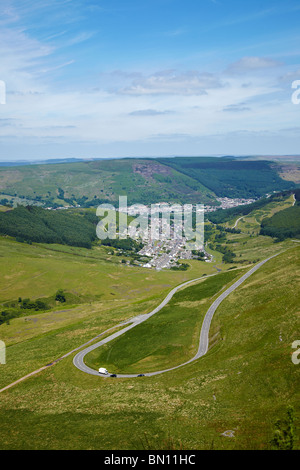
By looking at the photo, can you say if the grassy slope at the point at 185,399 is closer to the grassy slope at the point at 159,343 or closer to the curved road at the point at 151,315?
the curved road at the point at 151,315

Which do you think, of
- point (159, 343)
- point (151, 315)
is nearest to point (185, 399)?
point (159, 343)

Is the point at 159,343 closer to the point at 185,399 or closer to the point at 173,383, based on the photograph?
the point at 173,383

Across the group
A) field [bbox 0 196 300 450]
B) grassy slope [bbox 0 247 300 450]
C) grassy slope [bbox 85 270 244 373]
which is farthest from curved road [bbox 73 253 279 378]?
grassy slope [bbox 0 247 300 450]

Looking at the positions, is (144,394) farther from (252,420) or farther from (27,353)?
(27,353)

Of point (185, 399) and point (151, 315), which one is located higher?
point (185, 399)

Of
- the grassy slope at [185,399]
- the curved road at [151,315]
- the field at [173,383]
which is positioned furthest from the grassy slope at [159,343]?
the grassy slope at [185,399]

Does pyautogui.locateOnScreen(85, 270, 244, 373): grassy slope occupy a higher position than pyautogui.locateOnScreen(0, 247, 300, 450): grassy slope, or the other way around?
pyautogui.locateOnScreen(0, 247, 300, 450): grassy slope

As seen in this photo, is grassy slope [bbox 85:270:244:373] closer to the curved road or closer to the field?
the field
